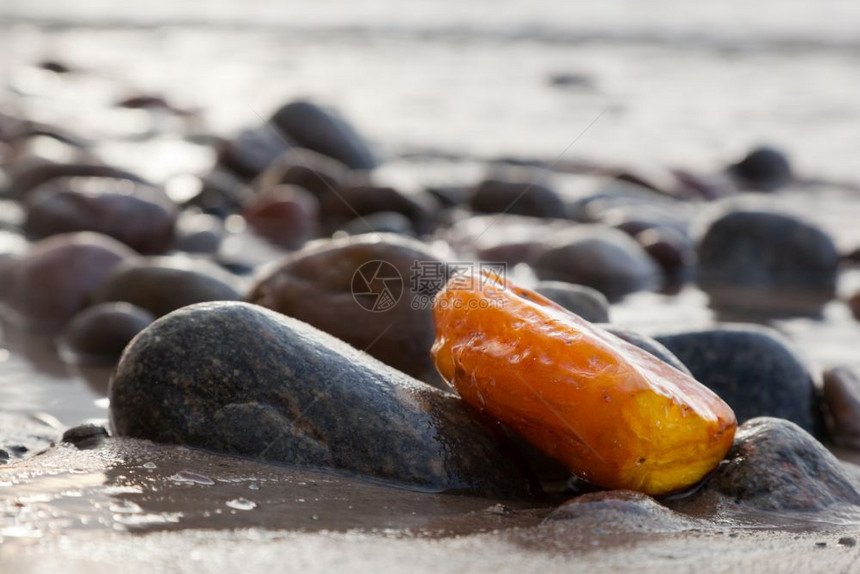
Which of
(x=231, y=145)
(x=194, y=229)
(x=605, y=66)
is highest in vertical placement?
(x=605, y=66)

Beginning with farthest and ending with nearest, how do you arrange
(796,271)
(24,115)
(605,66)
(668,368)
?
1. (605,66)
2. (24,115)
3. (796,271)
4. (668,368)

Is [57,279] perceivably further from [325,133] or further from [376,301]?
[325,133]

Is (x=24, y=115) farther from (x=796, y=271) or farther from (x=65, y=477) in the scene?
(x=65, y=477)

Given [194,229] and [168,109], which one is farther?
[168,109]

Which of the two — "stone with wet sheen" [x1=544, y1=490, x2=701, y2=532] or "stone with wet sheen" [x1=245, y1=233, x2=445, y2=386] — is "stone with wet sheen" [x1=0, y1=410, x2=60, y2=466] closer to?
"stone with wet sheen" [x1=245, y1=233, x2=445, y2=386]

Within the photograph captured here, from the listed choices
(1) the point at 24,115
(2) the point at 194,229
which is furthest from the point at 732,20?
(2) the point at 194,229

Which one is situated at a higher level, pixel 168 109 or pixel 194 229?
pixel 168 109

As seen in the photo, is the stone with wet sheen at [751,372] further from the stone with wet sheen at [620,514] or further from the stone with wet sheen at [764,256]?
the stone with wet sheen at [764,256]

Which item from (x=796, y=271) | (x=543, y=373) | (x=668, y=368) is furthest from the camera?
(x=796, y=271)

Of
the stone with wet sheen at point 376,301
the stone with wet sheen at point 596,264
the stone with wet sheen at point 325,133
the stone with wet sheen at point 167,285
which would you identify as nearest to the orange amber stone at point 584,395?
the stone with wet sheen at point 376,301
